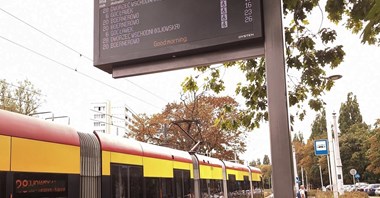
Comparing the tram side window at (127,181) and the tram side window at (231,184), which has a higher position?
the tram side window at (127,181)

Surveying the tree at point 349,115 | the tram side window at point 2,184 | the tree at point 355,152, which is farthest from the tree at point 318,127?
the tram side window at point 2,184

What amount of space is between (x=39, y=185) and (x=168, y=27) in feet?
12.6

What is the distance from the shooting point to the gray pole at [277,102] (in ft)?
12.7

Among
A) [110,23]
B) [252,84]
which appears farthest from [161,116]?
[110,23]

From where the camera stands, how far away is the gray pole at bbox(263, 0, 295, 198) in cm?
387

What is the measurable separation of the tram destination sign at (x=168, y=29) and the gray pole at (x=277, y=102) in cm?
13

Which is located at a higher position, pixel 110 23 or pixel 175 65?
pixel 110 23

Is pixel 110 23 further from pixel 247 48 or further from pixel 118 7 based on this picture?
pixel 247 48

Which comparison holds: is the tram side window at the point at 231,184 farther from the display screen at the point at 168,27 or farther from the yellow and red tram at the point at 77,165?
the display screen at the point at 168,27

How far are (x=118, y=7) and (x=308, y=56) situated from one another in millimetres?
3248

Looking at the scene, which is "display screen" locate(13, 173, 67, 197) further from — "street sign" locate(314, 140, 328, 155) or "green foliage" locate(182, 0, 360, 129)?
"street sign" locate(314, 140, 328, 155)

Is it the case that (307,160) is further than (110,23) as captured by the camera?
Yes

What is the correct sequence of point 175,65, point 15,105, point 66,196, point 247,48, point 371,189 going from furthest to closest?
point 371,189, point 15,105, point 66,196, point 175,65, point 247,48

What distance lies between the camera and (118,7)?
204 inches
